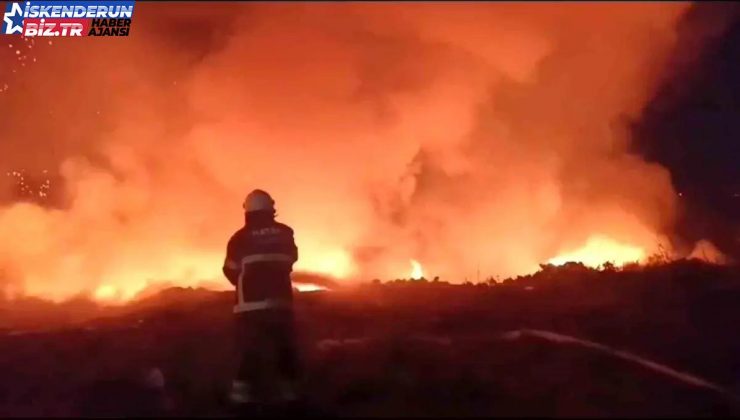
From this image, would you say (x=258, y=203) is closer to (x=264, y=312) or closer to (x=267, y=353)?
(x=264, y=312)

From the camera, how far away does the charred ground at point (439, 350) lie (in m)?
8.49

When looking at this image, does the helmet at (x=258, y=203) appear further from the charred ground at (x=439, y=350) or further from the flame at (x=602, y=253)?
the flame at (x=602, y=253)

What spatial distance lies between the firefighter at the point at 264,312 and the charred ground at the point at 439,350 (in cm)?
73

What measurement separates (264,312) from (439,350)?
2530 millimetres

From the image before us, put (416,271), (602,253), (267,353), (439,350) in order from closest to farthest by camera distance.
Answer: (267,353), (439,350), (602,253), (416,271)

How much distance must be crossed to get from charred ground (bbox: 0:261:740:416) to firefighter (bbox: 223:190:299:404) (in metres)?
0.73

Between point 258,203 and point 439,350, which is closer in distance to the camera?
point 258,203

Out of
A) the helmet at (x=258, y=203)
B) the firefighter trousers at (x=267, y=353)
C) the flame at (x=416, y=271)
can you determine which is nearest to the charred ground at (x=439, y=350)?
the firefighter trousers at (x=267, y=353)

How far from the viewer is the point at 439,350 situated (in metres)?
9.56

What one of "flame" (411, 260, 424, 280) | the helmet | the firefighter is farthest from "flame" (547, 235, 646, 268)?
the firefighter

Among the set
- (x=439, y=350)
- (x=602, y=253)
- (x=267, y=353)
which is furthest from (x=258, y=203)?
(x=602, y=253)

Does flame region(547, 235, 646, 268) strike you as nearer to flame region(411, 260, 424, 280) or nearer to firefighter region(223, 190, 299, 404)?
flame region(411, 260, 424, 280)

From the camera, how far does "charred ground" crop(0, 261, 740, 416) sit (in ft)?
27.9

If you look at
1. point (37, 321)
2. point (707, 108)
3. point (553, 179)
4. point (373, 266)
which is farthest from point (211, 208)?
point (707, 108)
